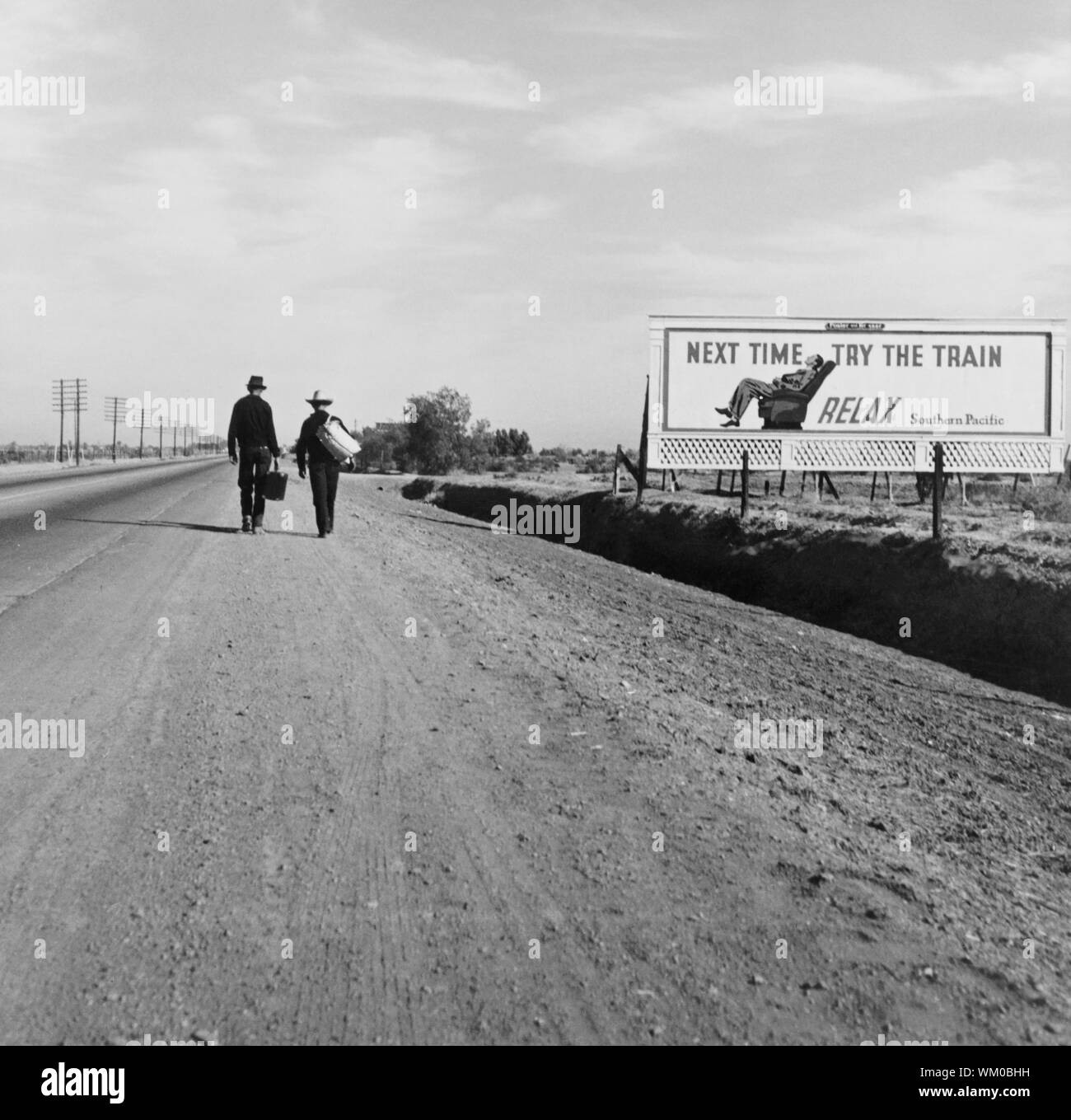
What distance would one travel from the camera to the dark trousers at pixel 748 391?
79.2 feet

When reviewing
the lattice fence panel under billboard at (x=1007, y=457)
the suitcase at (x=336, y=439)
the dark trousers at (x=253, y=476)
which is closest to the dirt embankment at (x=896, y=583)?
the lattice fence panel under billboard at (x=1007, y=457)

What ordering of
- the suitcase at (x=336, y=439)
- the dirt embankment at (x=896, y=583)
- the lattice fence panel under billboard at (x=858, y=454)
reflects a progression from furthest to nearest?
the lattice fence panel under billboard at (x=858, y=454), the suitcase at (x=336, y=439), the dirt embankment at (x=896, y=583)

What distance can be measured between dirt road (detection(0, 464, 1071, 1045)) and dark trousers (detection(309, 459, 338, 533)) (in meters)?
5.10

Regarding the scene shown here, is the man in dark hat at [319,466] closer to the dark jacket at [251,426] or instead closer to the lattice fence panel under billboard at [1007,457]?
the dark jacket at [251,426]

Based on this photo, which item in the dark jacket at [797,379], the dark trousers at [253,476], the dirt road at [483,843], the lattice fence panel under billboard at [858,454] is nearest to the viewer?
the dirt road at [483,843]

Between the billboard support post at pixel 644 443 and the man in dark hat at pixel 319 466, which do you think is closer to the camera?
the man in dark hat at pixel 319 466

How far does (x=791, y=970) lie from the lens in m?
3.53

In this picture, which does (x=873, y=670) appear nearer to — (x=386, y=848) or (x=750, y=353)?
(x=386, y=848)

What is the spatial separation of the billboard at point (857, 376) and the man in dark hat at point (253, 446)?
1170 centimetres

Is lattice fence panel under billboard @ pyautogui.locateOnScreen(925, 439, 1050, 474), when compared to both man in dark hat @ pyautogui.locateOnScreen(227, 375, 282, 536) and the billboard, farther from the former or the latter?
man in dark hat @ pyautogui.locateOnScreen(227, 375, 282, 536)

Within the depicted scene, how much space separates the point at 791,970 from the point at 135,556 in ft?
33.5

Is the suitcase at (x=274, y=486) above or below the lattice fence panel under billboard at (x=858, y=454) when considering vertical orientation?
below

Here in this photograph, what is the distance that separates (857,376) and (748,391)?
245 centimetres

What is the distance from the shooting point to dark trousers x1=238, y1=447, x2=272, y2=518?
1411 cm
